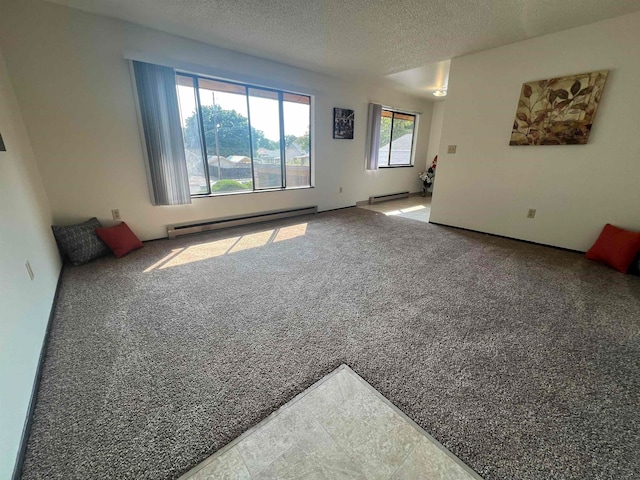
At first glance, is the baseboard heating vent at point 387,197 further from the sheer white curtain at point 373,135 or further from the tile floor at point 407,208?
the sheer white curtain at point 373,135

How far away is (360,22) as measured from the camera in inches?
103

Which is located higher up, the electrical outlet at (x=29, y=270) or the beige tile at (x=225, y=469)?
the electrical outlet at (x=29, y=270)

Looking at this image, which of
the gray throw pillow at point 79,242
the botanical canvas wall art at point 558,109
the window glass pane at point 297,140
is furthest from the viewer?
the window glass pane at point 297,140

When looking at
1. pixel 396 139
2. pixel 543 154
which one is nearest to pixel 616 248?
pixel 543 154

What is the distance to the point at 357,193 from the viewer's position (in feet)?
18.4

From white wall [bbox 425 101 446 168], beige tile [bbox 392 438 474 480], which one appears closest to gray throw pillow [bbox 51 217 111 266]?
beige tile [bbox 392 438 474 480]

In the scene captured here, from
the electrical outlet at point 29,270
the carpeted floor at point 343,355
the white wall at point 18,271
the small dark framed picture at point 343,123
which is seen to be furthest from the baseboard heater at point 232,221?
the electrical outlet at point 29,270

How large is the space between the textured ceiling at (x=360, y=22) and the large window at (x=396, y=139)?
2.50 m

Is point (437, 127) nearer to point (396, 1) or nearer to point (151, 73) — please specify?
point (396, 1)

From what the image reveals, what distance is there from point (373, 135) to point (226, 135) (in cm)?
308

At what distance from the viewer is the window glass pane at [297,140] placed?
424 centimetres

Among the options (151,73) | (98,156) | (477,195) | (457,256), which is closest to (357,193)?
(477,195)

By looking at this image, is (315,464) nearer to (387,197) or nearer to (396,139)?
(387,197)

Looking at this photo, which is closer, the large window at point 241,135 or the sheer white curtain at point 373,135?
the large window at point 241,135
